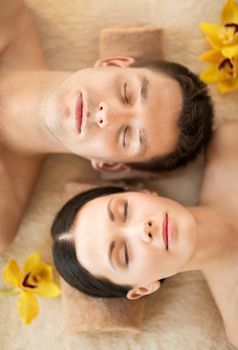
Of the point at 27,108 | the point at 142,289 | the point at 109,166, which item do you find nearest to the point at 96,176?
the point at 109,166

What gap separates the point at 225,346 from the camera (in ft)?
4.27

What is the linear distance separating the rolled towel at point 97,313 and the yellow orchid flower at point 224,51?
23.6 inches

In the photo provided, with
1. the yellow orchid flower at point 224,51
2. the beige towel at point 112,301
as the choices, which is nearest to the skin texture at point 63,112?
the beige towel at point 112,301

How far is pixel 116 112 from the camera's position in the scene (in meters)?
1.08

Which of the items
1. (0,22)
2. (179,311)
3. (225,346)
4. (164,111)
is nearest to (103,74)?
(164,111)

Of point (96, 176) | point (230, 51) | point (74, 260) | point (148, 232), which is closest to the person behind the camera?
point (148, 232)

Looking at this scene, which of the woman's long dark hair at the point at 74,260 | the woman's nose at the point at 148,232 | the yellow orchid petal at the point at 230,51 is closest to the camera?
the woman's nose at the point at 148,232

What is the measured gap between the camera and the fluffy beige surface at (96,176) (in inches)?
51.9

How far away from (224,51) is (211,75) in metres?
0.08

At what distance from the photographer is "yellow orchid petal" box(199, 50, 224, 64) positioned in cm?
128

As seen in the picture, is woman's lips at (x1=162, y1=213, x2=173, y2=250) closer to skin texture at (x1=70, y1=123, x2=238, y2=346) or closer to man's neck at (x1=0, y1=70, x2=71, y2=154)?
skin texture at (x1=70, y1=123, x2=238, y2=346)

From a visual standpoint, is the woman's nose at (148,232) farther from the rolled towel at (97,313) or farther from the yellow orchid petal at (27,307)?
the yellow orchid petal at (27,307)

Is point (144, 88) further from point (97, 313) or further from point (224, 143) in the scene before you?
point (97, 313)

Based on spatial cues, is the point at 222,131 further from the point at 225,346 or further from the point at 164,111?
the point at 225,346
